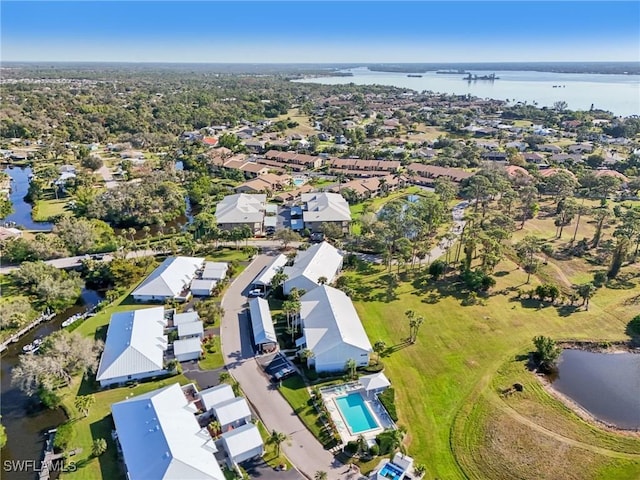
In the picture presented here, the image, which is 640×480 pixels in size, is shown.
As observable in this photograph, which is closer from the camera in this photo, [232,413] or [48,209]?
[232,413]

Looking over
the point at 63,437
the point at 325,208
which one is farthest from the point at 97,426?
the point at 325,208

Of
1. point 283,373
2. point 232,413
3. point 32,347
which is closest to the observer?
point 232,413

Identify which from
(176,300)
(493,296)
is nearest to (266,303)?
(176,300)

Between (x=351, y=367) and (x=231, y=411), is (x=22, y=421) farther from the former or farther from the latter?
(x=351, y=367)

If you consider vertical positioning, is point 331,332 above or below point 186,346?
above

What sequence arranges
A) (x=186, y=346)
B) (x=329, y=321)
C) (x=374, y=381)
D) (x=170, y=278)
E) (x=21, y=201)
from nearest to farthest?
(x=374, y=381), (x=186, y=346), (x=329, y=321), (x=170, y=278), (x=21, y=201)

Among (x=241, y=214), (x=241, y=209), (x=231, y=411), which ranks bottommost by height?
(x=231, y=411)

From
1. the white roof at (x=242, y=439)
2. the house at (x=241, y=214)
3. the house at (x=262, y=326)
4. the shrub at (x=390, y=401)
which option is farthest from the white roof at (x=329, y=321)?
the house at (x=241, y=214)

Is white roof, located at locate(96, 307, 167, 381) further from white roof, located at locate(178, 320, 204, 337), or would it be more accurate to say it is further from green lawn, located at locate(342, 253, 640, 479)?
green lawn, located at locate(342, 253, 640, 479)

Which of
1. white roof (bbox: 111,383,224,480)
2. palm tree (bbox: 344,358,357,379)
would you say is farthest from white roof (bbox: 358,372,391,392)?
white roof (bbox: 111,383,224,480)

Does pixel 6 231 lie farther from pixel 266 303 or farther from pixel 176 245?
pixel 266 303
